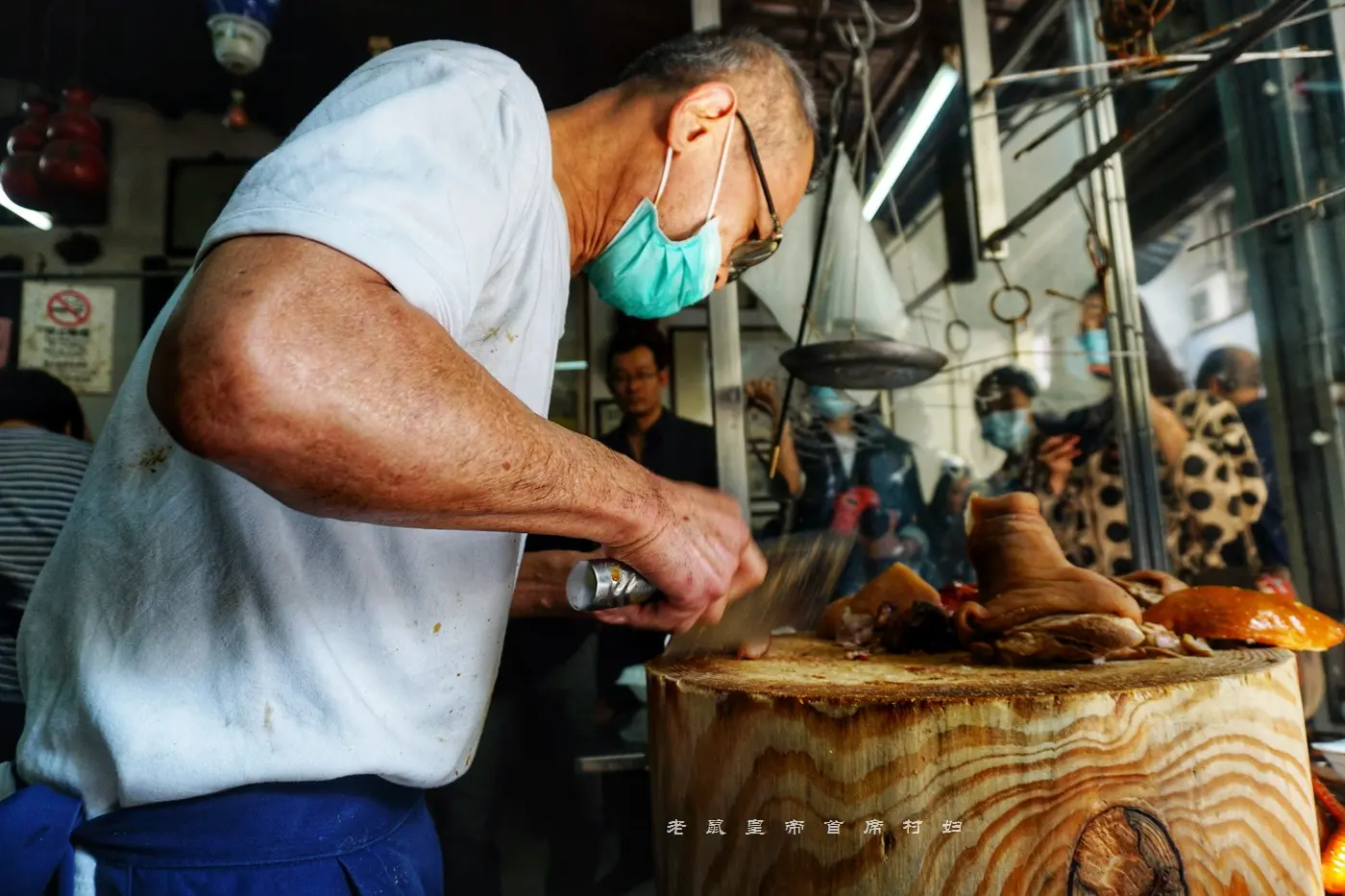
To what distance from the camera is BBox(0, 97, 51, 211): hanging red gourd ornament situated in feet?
11.2

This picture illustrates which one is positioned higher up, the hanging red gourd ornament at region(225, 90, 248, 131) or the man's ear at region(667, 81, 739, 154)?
the hanging red gourd ornament at region(225, 90, 248, 131)

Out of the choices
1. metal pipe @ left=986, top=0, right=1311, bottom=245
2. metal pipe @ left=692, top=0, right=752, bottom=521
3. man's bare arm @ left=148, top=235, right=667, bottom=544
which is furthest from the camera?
metal pipe @ left=692, top=0, right=752, bottom=521

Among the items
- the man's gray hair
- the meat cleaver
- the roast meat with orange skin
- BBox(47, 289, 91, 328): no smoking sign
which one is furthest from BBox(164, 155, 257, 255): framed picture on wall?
the roast meat with orange skin

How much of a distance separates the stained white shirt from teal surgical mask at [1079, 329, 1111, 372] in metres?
3.25

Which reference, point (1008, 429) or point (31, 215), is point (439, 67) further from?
point (31, 215)

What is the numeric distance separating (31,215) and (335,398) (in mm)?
4116

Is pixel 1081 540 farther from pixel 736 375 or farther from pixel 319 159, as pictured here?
pixel 319 159

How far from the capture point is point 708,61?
4.68 ft

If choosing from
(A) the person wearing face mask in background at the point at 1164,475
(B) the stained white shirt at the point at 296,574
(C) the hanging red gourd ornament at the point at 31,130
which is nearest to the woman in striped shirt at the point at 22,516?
(B) the stained white shirt at the point at 296,574

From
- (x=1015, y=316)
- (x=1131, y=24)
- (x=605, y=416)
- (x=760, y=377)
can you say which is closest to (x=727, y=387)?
(x=760, y=377)

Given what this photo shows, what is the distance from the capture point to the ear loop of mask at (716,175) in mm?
1345

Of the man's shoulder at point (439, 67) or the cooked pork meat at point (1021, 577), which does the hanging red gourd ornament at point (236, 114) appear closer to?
the man's shoulder at point (439, 67)

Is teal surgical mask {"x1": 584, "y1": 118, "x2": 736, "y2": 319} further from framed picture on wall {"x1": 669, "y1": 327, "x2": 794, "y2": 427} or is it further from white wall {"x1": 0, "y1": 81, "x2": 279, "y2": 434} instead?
white wall {"x1": 0, "y1": 81, "x2": 279, "y2": 434}

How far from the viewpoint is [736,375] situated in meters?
3.16
